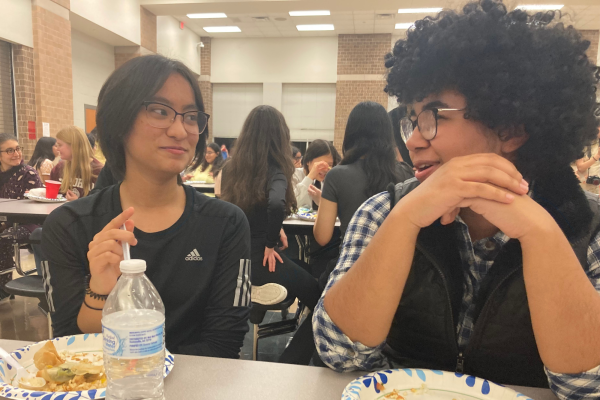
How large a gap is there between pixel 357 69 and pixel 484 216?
1137 cm

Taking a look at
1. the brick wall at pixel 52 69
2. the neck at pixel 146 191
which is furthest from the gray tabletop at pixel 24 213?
the brick wall at pixel 52 69

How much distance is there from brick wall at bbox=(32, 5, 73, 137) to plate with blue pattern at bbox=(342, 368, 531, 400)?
753 centimetres

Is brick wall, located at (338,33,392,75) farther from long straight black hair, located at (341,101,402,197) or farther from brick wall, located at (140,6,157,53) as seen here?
long straight black hair, located at (341,101,402,197)

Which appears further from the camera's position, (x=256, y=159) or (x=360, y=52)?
(x=360, y=52)

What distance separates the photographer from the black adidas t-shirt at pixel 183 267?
4.00 ft

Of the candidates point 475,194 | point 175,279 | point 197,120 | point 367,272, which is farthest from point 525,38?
point 175,279

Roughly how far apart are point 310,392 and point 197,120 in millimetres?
950

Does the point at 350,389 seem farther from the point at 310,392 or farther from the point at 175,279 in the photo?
the point at 175,279

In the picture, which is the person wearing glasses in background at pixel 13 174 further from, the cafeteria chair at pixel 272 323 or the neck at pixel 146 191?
the neck at pixel 146 191

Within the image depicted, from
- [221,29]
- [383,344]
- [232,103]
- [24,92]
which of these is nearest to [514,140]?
[383,344]

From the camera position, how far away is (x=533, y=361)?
0.97m

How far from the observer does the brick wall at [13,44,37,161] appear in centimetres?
648

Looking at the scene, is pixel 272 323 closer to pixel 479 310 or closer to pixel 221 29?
pixel 479 310

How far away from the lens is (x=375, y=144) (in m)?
2.68
